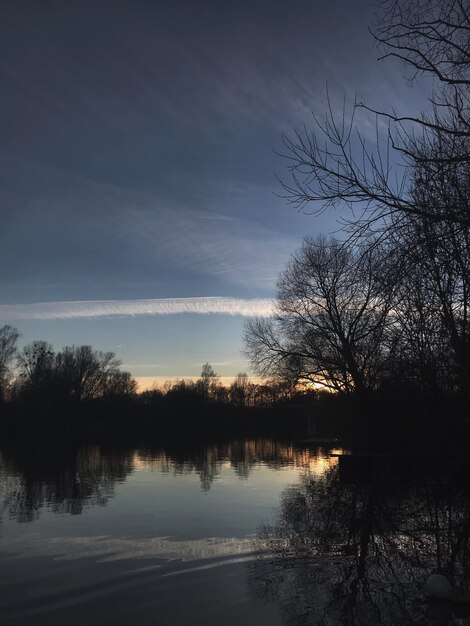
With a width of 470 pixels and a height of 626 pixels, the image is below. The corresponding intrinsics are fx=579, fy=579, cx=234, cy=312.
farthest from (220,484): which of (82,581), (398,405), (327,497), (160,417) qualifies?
(160,417)

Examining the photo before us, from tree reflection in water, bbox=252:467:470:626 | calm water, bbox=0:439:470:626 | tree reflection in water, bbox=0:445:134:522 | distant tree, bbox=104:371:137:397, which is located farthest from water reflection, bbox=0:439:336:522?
distant tree, bbox=104:371:137:397

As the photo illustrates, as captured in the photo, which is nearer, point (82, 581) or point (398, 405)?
point (82, 581)

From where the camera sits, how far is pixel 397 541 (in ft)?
37.3

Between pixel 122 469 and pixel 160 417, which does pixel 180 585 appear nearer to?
pixel 122 469

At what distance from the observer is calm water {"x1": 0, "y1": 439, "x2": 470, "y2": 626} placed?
24.7 feet

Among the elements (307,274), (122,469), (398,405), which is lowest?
(122,469)

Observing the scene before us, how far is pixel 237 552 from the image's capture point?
11.0m

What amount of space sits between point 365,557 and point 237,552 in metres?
2.43

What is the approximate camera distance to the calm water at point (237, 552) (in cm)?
752

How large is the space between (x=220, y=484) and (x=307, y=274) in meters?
19.7

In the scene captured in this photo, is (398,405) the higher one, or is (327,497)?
(398,405)

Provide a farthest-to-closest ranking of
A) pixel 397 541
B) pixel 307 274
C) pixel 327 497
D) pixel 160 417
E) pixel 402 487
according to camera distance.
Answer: pixel 160 417 < pixel 307 274 < pixel 402 487 < pixel 327 497 < pixel 397 541

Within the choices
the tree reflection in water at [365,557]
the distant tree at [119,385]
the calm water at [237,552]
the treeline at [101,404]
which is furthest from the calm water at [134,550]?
the distant tree at [119,385]

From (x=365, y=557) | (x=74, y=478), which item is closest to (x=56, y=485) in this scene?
(x=74, y=478)
